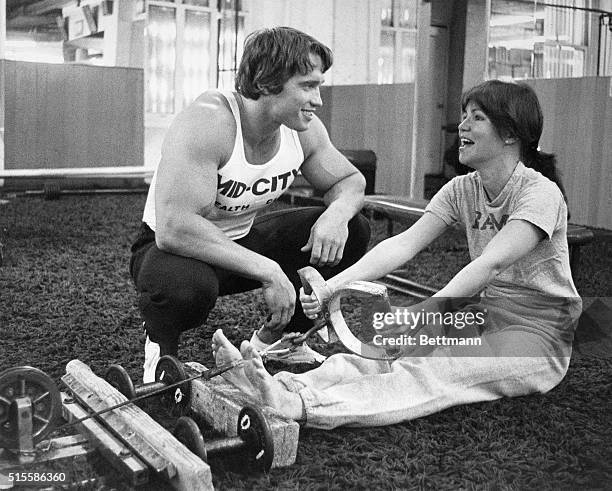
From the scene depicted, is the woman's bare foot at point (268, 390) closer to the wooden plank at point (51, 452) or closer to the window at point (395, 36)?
the wooden plank at point (51, 452)

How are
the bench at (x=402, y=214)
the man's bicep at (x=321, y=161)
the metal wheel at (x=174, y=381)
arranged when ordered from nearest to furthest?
the metal wheel at (x=174, y=381), the man's bicep at (x=321, y=161), the bench at (x=402, y=214)

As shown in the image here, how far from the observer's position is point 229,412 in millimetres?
1506

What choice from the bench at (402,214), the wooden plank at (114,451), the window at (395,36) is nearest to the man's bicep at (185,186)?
the wooden plank at (114,451)

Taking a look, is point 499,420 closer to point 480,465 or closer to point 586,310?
point 480,465

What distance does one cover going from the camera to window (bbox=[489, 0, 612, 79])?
5.32 m

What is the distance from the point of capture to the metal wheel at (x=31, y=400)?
1.27m

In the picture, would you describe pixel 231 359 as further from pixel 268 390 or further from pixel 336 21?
pixel 336 21

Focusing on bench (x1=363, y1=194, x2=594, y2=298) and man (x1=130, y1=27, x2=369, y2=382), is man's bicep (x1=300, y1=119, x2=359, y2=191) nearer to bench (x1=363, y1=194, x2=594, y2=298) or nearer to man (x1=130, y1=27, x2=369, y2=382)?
man (x1=130, y1=27, x2=369, y2=382)

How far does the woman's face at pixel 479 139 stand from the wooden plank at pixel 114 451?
0.95 m

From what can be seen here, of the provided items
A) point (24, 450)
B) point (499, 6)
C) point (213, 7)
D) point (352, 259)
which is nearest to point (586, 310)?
point (352, 259)

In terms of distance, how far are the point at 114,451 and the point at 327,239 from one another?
2.61ft

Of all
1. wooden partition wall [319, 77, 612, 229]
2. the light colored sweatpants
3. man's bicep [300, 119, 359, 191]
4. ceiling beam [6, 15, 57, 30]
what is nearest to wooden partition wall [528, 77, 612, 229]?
wooden partition wall [319, 77, 612, 229]

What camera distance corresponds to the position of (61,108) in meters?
6.65

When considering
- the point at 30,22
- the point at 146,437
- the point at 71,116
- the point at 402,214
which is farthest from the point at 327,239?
the point at 30,22
